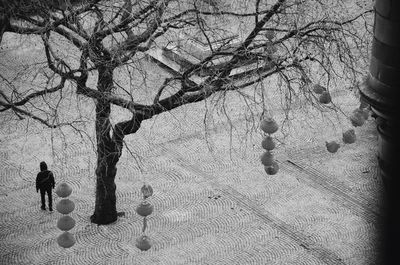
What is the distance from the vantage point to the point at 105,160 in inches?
528

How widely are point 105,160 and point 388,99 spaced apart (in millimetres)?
8161

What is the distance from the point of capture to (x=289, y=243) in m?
13.7

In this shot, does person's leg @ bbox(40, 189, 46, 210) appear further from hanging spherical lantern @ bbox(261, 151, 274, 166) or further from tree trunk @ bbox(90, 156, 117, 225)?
hanging spherical lantern @ bbox(261, 151, 274, 166)

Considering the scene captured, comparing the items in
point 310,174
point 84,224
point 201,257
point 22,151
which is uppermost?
point 22,151

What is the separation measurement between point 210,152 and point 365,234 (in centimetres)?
442

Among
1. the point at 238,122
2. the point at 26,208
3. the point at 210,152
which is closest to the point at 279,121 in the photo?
the point at 238,122

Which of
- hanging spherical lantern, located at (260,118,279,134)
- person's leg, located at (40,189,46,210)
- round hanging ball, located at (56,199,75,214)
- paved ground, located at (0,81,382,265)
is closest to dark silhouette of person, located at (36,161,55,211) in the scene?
person's leg, located at (40,189,46,210)

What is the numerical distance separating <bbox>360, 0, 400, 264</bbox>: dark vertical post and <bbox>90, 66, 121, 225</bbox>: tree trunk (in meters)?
6.46

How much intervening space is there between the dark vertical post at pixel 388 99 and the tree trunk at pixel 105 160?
6456 millimetres

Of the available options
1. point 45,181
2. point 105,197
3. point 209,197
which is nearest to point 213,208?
point 209,197

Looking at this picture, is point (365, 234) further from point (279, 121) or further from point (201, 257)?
point (279, 121)

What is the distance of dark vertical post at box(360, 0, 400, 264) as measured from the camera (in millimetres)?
3575

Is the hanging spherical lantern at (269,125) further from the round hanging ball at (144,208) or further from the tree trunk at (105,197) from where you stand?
the tree trunk at (105,197)

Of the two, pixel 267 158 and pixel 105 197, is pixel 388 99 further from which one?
pixel 105 197
